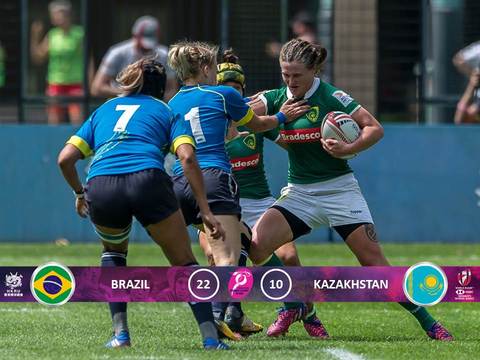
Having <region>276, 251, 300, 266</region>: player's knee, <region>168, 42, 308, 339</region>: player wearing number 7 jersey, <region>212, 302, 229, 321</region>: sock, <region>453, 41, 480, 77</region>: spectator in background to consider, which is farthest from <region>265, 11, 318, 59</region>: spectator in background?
<region>168, 42, 308, 339</region>: player wearing number 7 jersey

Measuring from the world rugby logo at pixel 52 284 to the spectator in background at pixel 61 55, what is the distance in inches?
397

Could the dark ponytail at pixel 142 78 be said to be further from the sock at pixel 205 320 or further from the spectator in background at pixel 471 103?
the spectator in background at pixel 471 103

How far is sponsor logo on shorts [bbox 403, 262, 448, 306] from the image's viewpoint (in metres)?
8.82

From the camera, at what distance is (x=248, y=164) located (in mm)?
10195

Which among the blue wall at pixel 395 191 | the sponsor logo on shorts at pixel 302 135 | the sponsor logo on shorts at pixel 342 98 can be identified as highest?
the sponsor logo on shorts at pixel 342 98

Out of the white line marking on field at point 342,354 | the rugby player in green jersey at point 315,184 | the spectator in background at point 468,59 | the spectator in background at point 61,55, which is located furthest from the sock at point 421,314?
the spectator in background at point 61,55

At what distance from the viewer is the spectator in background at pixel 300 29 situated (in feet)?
61.1

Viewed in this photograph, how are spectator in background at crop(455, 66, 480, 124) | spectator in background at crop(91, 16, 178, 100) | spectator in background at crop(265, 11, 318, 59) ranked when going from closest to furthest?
1. spectator in background at crop(455, 66, 480, 124)
2. spectator in background at crop(91, 16, 178, 100)
3. spectator in background at crop(265, 11, 318, 59)

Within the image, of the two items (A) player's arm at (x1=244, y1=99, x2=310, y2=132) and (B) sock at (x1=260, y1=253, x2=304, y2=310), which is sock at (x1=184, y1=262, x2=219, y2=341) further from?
(A) player's arm at (x1=244, y1=99, x2=310, y2=132)

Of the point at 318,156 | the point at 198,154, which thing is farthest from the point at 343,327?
the point at 198,154

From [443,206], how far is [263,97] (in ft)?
23.6

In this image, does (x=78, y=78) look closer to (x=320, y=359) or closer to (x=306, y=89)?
(x=306, y=89)

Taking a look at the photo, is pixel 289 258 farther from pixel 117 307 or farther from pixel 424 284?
pixel 117 307

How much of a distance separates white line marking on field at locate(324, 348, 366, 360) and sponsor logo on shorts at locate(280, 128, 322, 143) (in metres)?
1.47
